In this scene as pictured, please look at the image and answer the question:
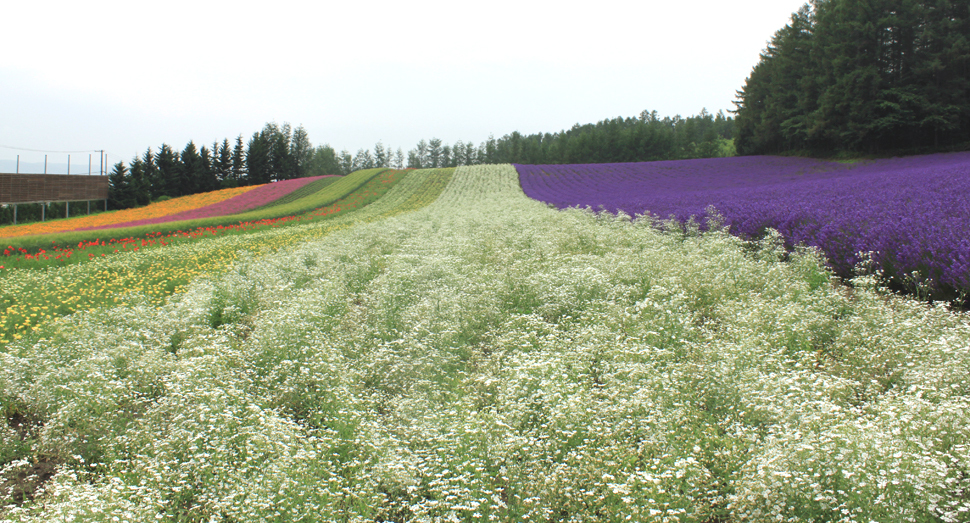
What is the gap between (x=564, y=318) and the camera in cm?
646

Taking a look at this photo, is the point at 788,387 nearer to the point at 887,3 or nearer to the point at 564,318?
the point at 564,318

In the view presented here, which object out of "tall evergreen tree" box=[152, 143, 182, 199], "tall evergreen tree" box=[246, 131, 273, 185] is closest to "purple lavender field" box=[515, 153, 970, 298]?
"tall evergreen tree" box=[152, 143, 182, 199]

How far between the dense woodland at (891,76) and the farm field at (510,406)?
34.2m

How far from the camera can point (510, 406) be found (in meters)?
3.93

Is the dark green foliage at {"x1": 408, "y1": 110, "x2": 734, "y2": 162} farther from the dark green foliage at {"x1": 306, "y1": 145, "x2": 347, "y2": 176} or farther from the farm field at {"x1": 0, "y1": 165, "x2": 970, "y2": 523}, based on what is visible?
the farm field at {"x1": 0, "y1": 165, "x2": 970, "y2": 523}

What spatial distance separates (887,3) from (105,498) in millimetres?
45526

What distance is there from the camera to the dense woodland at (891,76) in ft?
105

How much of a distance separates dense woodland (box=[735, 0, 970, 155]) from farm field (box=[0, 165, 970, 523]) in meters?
34.2

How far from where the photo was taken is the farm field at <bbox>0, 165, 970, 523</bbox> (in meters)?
2.89

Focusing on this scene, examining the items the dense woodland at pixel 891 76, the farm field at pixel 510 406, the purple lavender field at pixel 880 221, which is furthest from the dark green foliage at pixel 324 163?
the farm field at pixel 510 406

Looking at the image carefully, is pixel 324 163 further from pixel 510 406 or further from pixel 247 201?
pixel 510 406

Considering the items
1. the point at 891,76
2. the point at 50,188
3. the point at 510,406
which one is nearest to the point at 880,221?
the point at 510,406

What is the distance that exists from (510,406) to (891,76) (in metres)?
44.0

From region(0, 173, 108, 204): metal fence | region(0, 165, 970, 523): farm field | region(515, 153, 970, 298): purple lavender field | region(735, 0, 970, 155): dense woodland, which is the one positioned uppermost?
region(735, 0, 970, 155): dense woodland
